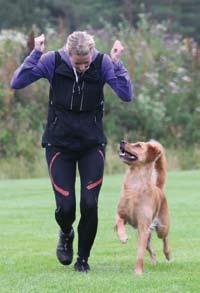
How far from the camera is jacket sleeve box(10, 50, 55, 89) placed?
30.6 ft

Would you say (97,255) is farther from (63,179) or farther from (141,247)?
(63,179)

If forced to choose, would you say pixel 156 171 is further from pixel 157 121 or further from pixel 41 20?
pixel 41 20

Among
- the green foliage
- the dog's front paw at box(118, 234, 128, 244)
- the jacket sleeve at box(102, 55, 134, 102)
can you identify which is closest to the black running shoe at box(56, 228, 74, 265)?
the dog's front paw at box(118, 234, 128, 244)

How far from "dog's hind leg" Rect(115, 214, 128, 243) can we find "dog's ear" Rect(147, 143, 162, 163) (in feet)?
2.21

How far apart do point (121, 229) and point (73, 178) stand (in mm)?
654

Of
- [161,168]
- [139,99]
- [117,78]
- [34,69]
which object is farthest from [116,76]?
[139,99]

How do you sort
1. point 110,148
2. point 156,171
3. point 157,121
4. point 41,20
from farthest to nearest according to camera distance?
point 41,20
point 157,121
point 110,148
point 156,171

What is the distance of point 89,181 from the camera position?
Answer: 9.48 m

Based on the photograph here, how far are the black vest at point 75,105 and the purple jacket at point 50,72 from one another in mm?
46

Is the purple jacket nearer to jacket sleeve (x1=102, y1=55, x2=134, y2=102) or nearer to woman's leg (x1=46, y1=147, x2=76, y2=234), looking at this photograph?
jacket sleeve (x1=102, y1=55, x2=134, y2=102)

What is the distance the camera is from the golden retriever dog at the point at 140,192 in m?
9.77

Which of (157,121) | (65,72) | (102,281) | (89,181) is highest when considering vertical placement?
(65,72)

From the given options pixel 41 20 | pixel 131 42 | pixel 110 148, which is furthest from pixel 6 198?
pixel 41 20

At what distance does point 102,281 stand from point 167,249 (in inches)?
71.8
